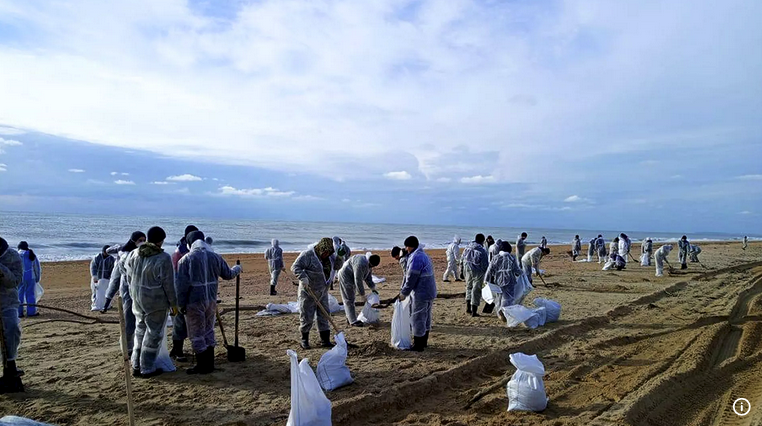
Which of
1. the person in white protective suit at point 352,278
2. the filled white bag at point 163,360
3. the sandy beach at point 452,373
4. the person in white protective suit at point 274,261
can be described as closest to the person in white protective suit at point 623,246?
the sandy beach at point 452,373

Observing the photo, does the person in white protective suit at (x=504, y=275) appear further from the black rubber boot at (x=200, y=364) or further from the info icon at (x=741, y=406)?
the black rubber boot at (x=200, y=364)

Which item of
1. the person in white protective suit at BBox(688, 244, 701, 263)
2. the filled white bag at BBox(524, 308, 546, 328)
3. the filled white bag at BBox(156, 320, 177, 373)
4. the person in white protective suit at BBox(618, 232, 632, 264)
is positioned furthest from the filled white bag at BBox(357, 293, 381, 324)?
the person in white protective suit at BBox(688, 244, 701, 263)

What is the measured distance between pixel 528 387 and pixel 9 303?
18.2 feet

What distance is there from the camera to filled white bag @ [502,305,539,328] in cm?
804

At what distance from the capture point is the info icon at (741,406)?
4387 millimetres

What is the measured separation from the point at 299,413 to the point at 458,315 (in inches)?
246

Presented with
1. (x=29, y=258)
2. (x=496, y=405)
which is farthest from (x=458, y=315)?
(x=29, y=258)

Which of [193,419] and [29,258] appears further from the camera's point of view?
[29,258]

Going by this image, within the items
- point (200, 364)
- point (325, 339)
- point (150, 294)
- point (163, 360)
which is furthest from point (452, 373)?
point (150, 294)

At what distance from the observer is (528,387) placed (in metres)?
4.38

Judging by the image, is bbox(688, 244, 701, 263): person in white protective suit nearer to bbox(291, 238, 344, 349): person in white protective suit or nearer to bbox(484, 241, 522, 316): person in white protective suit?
bbox(484, 241, 522, 316): person in white protective suit

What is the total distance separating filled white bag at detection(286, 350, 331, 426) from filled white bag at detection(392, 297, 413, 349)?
301 cm

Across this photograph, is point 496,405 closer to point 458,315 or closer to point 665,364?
point 665,364

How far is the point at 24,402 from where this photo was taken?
185 inches
